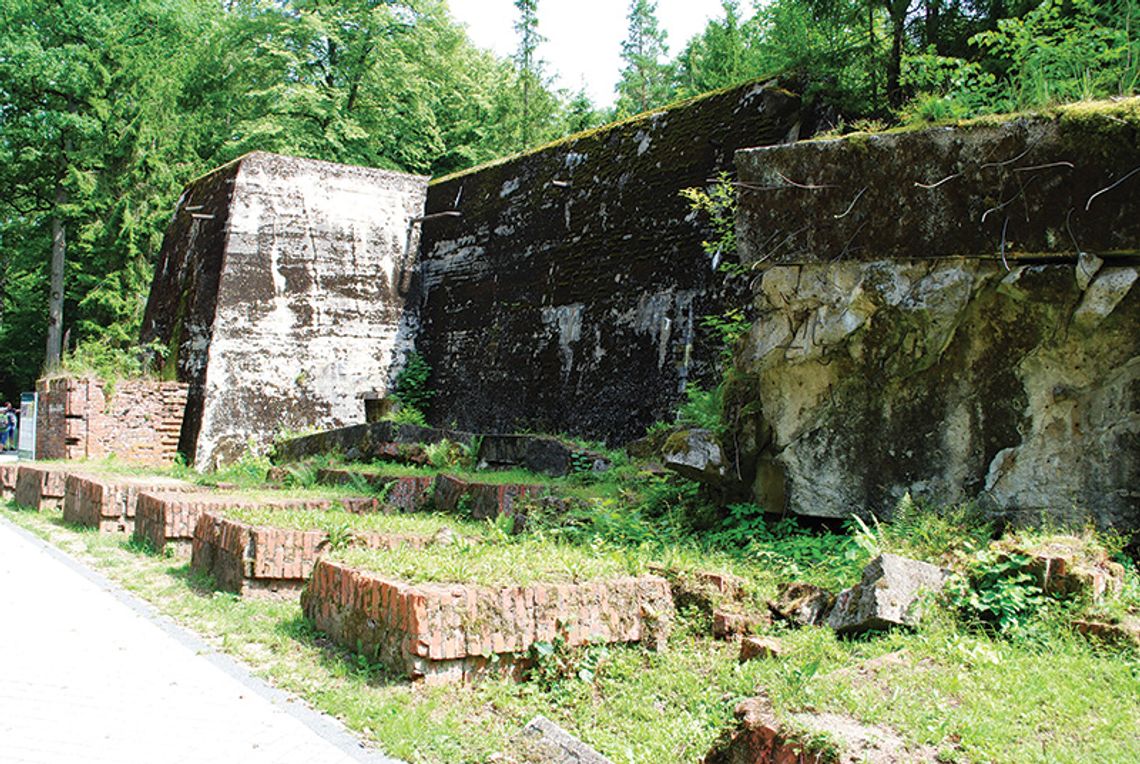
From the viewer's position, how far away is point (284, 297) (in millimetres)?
17406

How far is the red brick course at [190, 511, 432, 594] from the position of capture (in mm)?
6578

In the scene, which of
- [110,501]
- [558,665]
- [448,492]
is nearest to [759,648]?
[558,665]

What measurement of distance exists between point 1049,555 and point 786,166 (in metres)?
3.64

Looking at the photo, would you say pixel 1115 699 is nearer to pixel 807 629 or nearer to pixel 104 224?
pixel 807 629

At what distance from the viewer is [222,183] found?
17969 mm

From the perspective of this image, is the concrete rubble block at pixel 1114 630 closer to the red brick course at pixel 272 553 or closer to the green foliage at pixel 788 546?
the green foliage at pixel 788 546

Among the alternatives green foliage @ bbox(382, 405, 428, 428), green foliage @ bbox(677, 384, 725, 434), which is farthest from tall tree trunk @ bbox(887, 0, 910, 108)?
green foliage @ bbox(382, 405, 428, 428)

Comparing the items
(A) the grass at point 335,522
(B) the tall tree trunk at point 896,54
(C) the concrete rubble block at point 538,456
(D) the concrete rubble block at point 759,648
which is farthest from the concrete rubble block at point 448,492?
(B) the tall tree trunk at point 896,54

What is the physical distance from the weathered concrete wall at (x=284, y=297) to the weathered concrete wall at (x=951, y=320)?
11382mm

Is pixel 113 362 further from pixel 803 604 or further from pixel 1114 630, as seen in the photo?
pixel 1114 630

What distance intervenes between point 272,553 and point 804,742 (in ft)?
14.6

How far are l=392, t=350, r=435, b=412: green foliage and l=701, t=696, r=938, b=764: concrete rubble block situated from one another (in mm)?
14868

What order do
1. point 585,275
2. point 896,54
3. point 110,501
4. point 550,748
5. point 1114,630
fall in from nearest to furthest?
point 550,748 < point 1114,630 < point 110,501 < point 896,54 < point 585,275

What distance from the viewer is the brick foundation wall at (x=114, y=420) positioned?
54.2 ft
